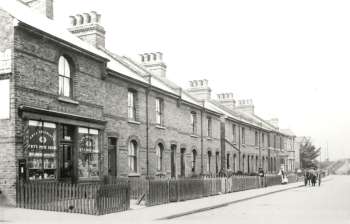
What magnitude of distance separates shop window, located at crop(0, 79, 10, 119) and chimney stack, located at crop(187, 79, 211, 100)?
28330 mm

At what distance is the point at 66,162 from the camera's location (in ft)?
58.4

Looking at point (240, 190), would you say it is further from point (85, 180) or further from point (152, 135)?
point (85, 180)

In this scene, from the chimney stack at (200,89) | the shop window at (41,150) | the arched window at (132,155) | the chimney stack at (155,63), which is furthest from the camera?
the chimney stack at (200,89)

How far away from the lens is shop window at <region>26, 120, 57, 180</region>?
50.4ft

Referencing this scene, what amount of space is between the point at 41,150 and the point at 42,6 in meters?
8.50

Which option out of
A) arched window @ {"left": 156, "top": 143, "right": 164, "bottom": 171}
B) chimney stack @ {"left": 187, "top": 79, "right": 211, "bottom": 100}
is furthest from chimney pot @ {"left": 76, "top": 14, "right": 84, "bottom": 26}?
chimney stack @ {"left": 187, "top": 79, "right": 211, "bottom": 100}

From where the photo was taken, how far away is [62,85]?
1770 centimetres

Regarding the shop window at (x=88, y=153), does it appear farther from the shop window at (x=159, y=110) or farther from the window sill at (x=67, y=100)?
the shop window at (x=159, y=110)

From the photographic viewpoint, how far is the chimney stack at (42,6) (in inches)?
A: 841

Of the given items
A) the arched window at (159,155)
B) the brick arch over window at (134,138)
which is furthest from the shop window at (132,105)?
the arched window at (159,155)

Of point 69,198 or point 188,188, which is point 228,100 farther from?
point 69,198

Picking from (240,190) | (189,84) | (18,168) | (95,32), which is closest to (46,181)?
(18,168)

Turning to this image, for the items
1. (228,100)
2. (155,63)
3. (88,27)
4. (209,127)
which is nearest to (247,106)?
(228,100)

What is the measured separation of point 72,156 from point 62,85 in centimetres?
280
